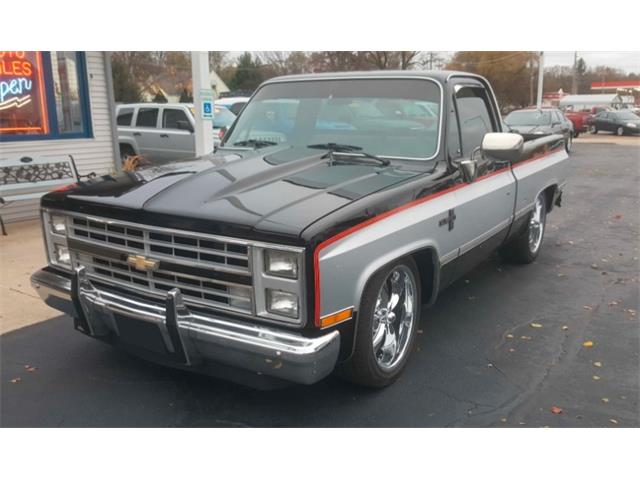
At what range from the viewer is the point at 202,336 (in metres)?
3.02

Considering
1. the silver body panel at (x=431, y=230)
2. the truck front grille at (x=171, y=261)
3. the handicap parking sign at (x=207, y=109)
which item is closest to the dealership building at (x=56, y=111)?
the handicap parking sign at (x=207, y=109)

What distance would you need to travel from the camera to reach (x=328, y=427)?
331 cm

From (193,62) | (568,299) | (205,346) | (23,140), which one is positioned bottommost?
(568,299)

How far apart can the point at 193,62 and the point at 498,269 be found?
5.29 metres

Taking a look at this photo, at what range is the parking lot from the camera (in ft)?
11.2

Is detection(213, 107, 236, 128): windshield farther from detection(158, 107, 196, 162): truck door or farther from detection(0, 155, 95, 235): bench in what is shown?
detection(0, 155, 95, 235): bench

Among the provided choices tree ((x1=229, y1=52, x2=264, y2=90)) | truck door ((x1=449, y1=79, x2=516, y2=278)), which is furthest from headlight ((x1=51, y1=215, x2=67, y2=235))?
tree ((x1=229, y1=52, x2=264, y2=90))

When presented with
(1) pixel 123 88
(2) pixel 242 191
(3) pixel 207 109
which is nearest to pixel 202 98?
(3) pixel 207 109

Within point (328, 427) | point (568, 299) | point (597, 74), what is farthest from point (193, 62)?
point (597, 74)

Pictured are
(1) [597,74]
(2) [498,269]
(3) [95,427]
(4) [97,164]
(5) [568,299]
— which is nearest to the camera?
(3) [95,427]

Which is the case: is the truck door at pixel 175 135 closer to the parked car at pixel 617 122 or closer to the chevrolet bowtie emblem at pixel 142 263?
the chevrolet bowtie emblem at pixel 142 263

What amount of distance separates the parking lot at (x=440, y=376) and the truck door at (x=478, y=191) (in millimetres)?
621

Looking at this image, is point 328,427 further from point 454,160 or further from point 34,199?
point 34,199

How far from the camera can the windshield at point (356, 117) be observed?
4.29 meters
